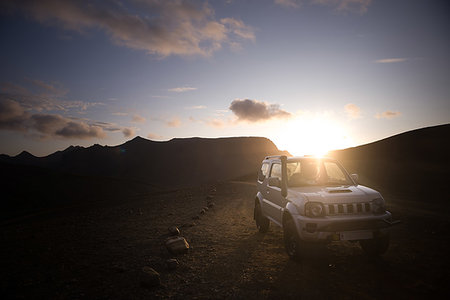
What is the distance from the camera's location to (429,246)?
20.6ft

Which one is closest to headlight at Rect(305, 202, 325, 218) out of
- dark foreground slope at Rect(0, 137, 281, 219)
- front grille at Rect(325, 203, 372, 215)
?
front grille at Rect(325, 203, 372, 215)

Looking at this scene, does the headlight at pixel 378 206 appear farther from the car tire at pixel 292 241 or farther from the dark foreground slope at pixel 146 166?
the dark foreground slope at pixel 146 166

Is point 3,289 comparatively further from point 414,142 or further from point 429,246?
point 414,142

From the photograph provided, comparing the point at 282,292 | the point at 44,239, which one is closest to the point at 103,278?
the point at 282,292

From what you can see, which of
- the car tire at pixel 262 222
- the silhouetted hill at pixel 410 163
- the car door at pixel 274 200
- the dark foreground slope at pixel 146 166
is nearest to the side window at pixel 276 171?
the car door at pixel 274 200

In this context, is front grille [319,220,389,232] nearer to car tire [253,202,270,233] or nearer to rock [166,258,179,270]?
rock [166,258,179,270]

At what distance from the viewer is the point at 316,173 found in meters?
6.49

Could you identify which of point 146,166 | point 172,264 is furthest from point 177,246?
point 146,166

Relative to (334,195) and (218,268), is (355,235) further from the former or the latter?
(218,268)

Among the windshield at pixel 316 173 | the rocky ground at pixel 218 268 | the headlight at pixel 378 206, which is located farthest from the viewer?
the windshield at pixel 316 173

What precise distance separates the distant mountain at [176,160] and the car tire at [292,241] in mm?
105997

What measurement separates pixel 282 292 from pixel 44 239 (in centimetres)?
791

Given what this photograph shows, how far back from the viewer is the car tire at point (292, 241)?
500 centimetres

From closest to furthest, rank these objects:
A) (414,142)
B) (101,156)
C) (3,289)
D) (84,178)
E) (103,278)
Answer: (3,289) < (103,278) < (414,142) < (84,178) < (101,156)
